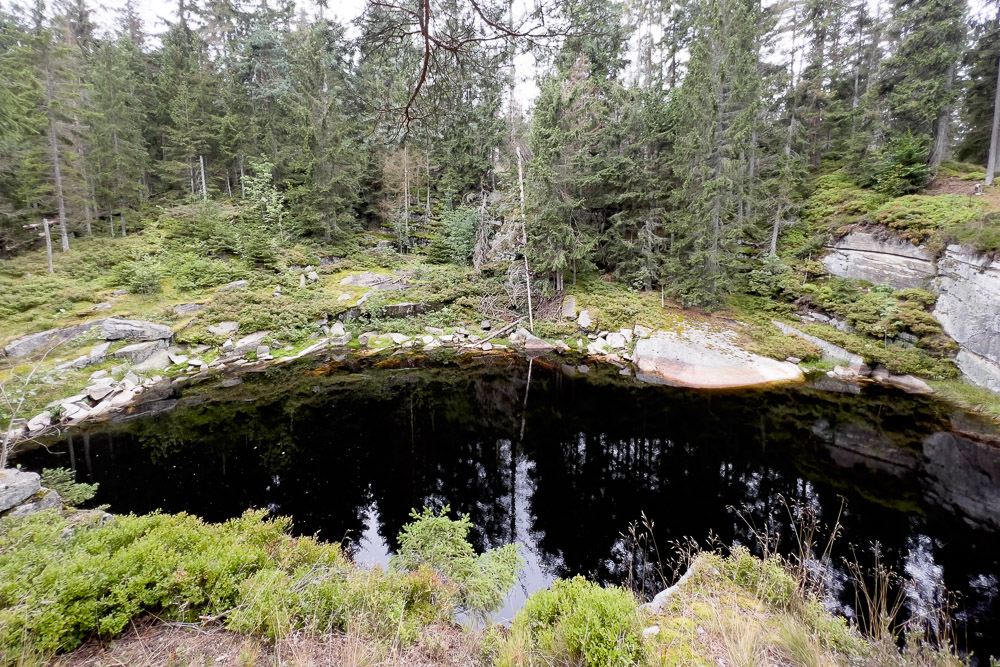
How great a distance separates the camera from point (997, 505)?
6.13m

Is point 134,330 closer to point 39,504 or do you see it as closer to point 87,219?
point 39,504

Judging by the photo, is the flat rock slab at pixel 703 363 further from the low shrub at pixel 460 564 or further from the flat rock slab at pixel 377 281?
the flat rock slab at pixel 377 281

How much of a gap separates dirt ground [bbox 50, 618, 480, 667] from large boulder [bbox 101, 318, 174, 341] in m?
12.8

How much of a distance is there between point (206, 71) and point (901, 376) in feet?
122

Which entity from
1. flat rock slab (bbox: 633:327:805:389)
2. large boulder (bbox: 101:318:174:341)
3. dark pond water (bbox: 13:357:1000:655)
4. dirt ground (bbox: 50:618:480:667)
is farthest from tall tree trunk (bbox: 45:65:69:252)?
flat rock slab (bbox: 633:327:805:389)

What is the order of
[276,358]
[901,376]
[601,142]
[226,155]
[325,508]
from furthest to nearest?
1. [226,155]
2. [601,142]
3. [276,358]
4. [901,376]
5. [325,508]

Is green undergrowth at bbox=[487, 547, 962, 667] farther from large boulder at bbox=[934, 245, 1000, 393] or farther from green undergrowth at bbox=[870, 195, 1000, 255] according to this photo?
green undergrowth at bbox=[870, 195, 1000, 255]

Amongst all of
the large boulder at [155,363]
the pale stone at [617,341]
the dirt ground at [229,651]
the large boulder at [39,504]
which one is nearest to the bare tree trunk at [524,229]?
the pale stone at [617,341]

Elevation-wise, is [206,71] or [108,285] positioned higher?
[206,71]

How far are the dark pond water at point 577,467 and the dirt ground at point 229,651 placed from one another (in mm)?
2442

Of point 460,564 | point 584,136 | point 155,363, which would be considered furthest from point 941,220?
point 155,363

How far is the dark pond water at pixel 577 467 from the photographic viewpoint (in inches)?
215

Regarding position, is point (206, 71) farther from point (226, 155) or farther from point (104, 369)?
point (104, 369)

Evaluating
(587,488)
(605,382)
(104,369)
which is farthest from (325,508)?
(104,369)
